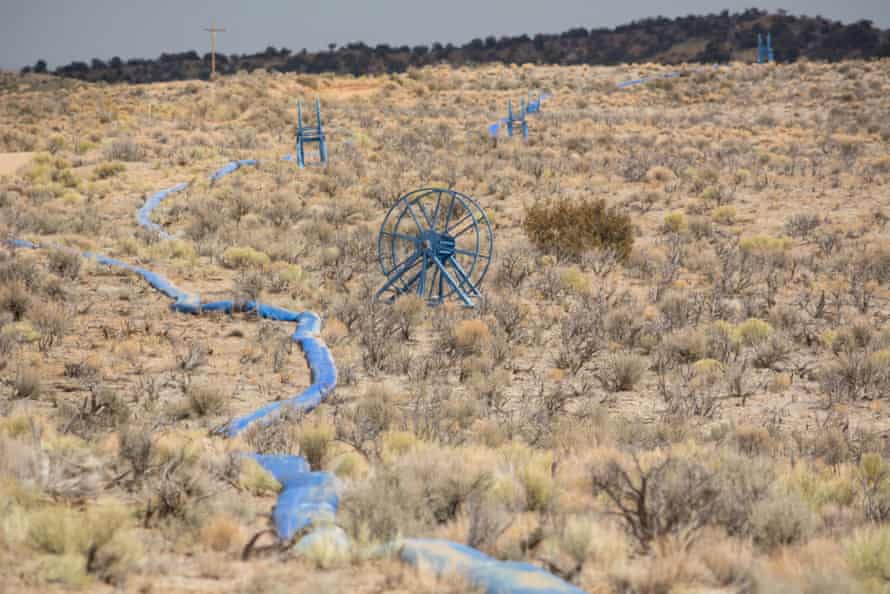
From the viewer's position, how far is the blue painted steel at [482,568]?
4238 millimetres

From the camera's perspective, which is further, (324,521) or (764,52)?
(764,52)

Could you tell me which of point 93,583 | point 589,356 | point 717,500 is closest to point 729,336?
point 589,356

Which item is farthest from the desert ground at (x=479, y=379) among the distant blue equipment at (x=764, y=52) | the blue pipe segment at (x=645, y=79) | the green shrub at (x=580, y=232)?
the distant blue equipment at (x=764, y=52)

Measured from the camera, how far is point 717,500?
537cm

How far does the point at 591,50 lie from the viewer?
102 metres

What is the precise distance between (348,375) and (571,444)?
3.02 metres

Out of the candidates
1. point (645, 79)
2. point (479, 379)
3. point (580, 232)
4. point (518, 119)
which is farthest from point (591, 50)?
point (479, 379)

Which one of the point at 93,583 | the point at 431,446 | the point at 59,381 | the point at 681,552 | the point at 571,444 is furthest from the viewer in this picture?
the point at 59,381

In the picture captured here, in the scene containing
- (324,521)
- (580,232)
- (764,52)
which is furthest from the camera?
(764,52)

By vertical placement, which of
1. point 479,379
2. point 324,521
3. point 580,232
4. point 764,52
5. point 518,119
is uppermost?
point 764,52

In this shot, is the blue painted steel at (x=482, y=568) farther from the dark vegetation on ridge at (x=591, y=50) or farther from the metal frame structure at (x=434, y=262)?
the dark vegetation on ridge at (x=591, y=50)

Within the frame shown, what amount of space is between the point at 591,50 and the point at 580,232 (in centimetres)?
9212

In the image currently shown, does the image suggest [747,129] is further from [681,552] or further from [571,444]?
[681,552]

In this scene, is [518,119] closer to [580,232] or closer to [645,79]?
[580,232]
